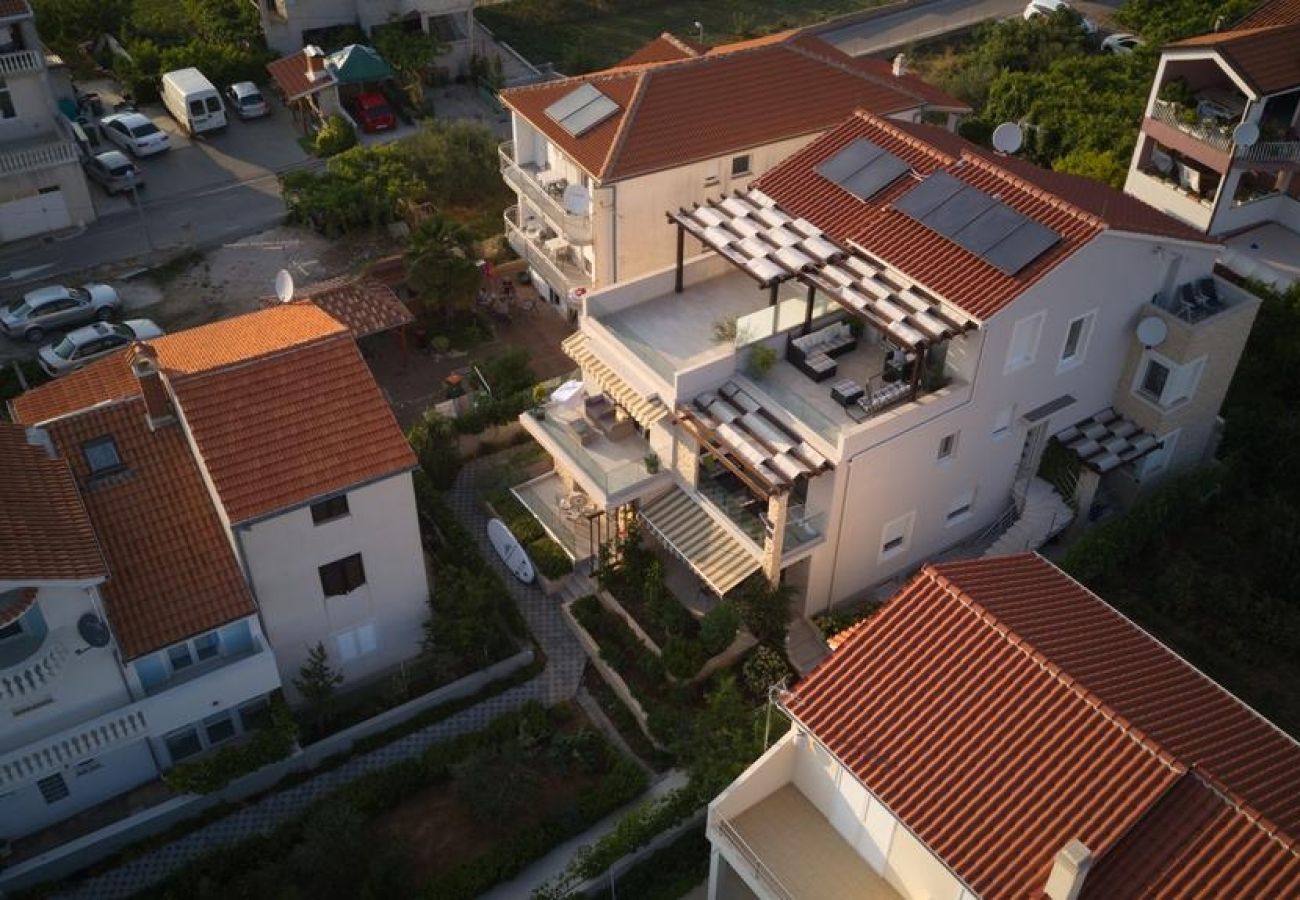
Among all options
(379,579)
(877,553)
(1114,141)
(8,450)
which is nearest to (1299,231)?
(1114,141)

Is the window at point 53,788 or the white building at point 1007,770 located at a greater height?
the white building at point 1007,770

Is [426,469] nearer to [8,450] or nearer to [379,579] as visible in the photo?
[379,579]

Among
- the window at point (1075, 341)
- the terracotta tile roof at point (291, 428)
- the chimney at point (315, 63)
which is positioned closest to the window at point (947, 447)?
the window at point (1075, 341)

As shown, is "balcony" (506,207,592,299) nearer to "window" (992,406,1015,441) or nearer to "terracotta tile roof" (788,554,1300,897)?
"window" (992,406,1015,441)

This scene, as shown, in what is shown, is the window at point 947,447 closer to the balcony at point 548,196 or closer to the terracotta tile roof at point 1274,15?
the balcony at point 548,196

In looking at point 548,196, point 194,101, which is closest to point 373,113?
point 194,101

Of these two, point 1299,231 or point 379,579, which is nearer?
point 379,579
